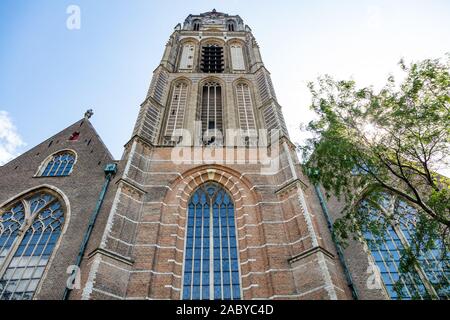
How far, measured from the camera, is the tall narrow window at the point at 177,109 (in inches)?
641

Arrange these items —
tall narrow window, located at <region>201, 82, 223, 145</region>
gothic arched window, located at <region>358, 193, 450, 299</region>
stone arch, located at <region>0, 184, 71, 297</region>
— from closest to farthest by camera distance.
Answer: gothic arched window, located at <region>358, 193, 450, 299</region> < stone arch, located at <region>0, 184, 71, 297</region> < tall narrow window, located at <region>201, 82, 223, 145</region>

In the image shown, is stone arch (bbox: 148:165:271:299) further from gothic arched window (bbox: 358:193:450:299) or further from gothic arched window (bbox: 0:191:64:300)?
gothic arched window (bbox: 0:191:64:300)

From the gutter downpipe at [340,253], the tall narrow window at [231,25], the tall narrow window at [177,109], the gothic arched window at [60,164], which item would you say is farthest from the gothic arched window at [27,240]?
the tall narrow window at [231,25]

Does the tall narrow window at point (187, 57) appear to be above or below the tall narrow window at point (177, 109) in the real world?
above

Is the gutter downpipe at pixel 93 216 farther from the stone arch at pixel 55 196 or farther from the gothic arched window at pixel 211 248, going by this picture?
the gothic arched window at pixel 211 248

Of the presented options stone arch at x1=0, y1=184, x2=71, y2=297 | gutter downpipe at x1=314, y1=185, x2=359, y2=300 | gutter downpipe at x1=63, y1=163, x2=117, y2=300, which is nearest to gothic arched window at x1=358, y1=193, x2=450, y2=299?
gutter downpipe at x1=314, y1=185, x2=359, y2=300

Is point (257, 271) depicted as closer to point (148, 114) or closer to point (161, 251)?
point (161, 251)

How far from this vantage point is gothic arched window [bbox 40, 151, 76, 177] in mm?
13734

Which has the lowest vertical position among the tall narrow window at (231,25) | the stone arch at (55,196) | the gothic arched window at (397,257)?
the gothic arched window at (397,257)

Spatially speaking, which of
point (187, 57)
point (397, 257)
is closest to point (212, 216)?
point (397, 257)

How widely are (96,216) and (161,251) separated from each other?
281 centimetres

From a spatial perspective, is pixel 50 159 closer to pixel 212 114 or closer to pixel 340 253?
pixel 212 114

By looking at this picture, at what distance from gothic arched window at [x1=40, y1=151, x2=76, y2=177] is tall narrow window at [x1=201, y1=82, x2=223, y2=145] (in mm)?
6532

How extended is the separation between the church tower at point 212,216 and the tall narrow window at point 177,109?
11 centimetres
